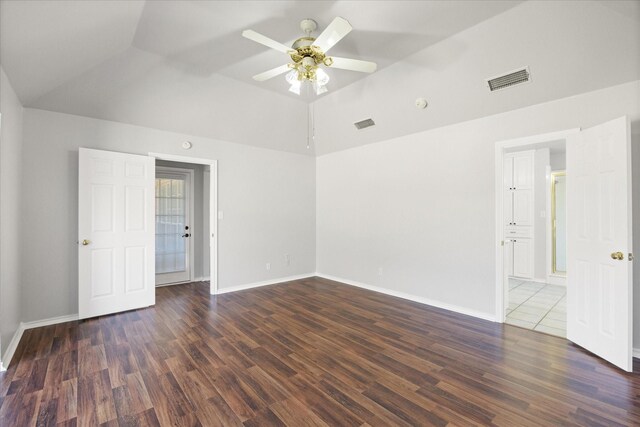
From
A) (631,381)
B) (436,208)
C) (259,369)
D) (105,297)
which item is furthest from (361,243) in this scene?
(105,297)

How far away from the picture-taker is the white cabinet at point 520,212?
575 centimetres

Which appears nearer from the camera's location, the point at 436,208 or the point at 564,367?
the point at 564,367

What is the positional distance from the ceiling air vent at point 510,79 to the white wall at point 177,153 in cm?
332

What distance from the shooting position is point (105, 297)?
374cm

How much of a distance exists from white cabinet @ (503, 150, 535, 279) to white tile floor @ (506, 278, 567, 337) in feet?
1.44

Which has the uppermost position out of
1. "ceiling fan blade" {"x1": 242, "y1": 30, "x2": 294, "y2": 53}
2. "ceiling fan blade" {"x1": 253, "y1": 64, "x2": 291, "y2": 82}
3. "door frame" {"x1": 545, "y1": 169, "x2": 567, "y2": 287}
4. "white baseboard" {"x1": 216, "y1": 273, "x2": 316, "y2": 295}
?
"ceiling fan blade" {"x1": 242, "y1": 30, "x2": 294, "y2": 53}

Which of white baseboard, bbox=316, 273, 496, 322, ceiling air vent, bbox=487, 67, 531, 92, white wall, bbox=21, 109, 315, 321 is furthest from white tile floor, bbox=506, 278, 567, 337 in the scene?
white wall, bbox=21, 109, 315, 321

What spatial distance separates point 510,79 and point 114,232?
5090mm

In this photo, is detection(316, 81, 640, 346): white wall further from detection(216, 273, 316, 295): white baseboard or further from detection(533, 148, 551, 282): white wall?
detection(533, 148, 551, 282): white wall

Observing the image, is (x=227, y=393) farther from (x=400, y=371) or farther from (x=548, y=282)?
(x=548, y=282)

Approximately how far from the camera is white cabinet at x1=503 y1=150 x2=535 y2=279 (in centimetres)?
575

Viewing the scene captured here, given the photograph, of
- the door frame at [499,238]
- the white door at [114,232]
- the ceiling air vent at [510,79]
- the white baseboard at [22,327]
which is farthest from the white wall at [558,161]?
the white baseboard at [22,327]

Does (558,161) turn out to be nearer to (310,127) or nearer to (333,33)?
(310,127)

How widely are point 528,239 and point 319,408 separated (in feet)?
18.7
